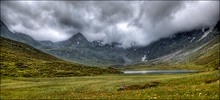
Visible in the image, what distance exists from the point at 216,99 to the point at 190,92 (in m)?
6.89

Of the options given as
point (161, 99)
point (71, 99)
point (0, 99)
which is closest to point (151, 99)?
point (161, 99)

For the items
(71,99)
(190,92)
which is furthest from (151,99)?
(71,99)

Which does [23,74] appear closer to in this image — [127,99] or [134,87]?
[134,87]

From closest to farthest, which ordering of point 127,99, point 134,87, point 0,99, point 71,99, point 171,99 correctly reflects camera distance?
1. point 171,99
2. point 127,99
3. point 71,99
4. point 0,99
5. point 134,87

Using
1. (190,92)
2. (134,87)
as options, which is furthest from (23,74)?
(190,92)

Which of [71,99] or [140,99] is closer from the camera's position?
[140,99]

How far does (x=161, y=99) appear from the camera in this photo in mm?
23172

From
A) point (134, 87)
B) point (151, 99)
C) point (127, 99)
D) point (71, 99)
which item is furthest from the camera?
point (134, 87)

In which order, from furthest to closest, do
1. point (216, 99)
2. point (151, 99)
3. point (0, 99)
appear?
point (0, 99) → point (151, 99) → point (216, 99)

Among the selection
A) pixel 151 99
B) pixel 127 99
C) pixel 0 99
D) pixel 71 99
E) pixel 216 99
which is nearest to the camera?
pixel 216 99

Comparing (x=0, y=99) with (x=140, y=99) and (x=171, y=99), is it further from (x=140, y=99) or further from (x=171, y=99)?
→ (x=171, y=99)

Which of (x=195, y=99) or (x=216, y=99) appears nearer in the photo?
(x=216, y=99)

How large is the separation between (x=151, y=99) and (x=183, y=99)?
3.28 m

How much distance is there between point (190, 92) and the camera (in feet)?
86.1
